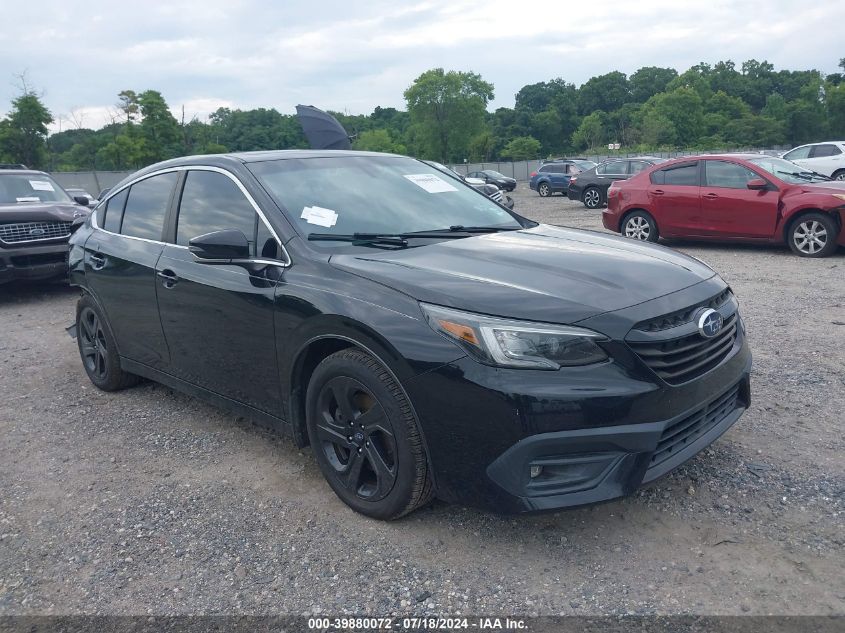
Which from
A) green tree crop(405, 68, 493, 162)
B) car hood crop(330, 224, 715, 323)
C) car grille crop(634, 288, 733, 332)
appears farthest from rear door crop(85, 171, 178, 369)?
green tree crop(405, 68, 493, 162)

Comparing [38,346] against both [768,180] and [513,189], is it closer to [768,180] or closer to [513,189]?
[768,180]

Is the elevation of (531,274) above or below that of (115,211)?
below

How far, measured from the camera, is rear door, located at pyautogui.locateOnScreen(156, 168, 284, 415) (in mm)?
3455

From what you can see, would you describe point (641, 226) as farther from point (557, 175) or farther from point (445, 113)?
point (445, 113)

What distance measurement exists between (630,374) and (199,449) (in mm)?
2640

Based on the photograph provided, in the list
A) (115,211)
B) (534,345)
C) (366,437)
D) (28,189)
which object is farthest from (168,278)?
(28,189)

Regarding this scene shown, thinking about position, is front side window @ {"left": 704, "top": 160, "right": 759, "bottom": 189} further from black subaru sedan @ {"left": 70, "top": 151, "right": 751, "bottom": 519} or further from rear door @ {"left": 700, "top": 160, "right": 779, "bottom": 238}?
black subaru sedan @ {"left": 70, "top": 151, "right": 751, "bottom": 519}

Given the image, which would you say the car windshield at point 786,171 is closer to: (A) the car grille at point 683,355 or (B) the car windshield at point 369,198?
(B) the car windshield at point 369,198

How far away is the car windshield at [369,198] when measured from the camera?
11.7 feet

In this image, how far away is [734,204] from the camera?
10242 millimetres

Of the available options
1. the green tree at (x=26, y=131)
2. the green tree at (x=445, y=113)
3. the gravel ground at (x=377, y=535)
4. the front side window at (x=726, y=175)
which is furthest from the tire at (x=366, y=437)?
the green tree at (x=445, y=113)

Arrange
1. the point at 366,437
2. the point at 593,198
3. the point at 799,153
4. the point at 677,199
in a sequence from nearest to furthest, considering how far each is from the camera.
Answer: the point at 366,437
the point at 677,199
the point at 799,153
the point at 593,198

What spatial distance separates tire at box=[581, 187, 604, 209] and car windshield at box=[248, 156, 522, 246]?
1771cm

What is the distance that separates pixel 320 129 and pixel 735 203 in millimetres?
6174
